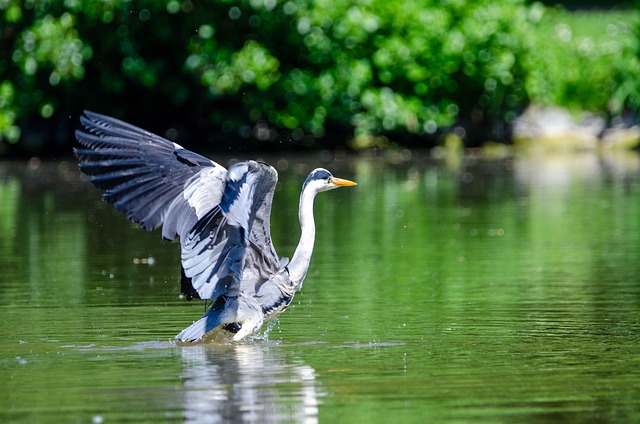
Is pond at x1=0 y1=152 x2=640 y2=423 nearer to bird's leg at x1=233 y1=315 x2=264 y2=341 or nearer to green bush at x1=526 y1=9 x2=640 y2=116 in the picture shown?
bird's leg at x1=233 y1=315 x2=264 y2=341

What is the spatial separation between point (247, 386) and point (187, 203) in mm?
1777

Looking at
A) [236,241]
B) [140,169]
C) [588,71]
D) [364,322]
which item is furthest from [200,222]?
[588,71]

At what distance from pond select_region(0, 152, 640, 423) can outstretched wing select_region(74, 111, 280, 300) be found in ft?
1.48

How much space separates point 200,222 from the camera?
26.3ft

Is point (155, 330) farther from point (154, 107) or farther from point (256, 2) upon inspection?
point (154, 107)

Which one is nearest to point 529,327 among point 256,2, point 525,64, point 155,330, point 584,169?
point 155,330

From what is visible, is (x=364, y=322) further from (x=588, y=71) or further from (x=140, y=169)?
(x=588, y=71)

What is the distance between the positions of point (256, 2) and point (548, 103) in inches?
280

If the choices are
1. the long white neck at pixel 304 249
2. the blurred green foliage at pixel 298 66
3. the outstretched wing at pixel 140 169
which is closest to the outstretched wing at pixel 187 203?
the outstretched wing at pixel 140 169

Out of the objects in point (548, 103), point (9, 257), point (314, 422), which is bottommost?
point (314, 422)

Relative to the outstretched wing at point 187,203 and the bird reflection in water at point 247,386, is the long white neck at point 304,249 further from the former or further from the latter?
the bird reflection in water at point 247,386

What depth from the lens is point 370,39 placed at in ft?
89.2

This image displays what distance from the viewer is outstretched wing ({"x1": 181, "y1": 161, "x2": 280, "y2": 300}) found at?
744 cm

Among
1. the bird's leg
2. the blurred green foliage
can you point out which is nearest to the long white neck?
the bird's leg
